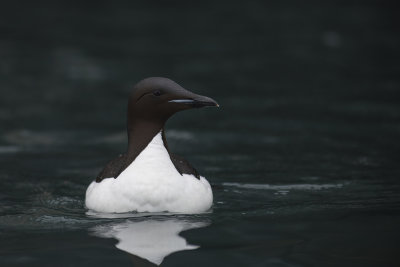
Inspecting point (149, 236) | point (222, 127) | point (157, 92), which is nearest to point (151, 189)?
point (149, 236)

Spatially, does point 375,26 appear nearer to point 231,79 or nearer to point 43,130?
point 231,79

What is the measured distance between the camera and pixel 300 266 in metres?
6.41

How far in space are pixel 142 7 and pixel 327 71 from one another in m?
9.94

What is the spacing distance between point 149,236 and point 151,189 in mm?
564

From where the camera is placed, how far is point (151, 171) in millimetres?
7633

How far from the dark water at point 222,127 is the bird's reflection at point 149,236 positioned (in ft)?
0.07

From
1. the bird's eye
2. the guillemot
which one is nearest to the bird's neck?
the guillemot

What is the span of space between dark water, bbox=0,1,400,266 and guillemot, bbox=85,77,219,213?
0.17 metres

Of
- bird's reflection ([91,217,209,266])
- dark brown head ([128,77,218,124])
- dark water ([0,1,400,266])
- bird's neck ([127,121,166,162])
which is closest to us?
bird's reflection ([91,217,209,266])

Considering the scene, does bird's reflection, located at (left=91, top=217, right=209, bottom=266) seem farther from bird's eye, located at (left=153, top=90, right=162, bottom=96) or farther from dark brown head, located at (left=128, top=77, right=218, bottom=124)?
bird's eye, located at (left=153, top=90, right=162, bottom=96)

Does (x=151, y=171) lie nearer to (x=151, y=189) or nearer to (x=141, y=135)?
(x=151, y=189)

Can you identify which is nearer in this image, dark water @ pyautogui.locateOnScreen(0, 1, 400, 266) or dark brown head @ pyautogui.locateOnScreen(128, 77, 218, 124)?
dark water @ pyautogui.locateOnScreen(0, 1, 400, 266)

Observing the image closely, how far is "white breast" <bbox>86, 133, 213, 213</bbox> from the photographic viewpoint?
754cm

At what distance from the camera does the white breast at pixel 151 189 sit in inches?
297
